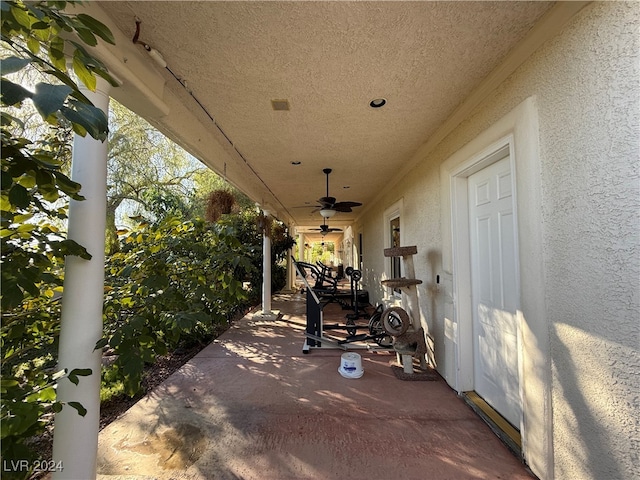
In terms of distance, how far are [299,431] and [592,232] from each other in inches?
93.6

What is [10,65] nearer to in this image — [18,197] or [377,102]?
[18,197]

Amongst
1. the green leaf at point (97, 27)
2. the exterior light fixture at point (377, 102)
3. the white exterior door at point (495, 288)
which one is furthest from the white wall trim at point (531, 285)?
the green leaf at point (97, 27)

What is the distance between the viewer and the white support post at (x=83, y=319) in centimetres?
141

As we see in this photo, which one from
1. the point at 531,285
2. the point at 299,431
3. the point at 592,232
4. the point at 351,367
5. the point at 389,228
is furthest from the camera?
the point at 389,228

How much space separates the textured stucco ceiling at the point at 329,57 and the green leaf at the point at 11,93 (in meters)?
1.18

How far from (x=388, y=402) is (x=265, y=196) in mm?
4824

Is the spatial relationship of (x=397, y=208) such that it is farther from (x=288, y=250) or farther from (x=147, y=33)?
(x=288, y=250)

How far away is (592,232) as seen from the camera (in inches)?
55.4

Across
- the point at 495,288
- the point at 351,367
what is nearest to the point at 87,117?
the point at 495,288

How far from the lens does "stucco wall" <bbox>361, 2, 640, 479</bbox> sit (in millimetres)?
1245

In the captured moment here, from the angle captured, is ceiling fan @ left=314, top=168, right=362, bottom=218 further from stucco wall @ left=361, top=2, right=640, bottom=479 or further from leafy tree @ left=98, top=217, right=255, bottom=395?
stucco wall @ left=361, top=2, right=640, bottom=479

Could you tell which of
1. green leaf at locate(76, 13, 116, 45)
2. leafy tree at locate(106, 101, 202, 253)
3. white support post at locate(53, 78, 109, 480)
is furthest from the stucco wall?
leafy tree at locate(106, 101, 202, 253)

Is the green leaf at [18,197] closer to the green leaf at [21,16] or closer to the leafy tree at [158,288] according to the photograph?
the green leaf at [21,16]

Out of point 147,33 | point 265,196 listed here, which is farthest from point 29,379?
Result: point 265,196
